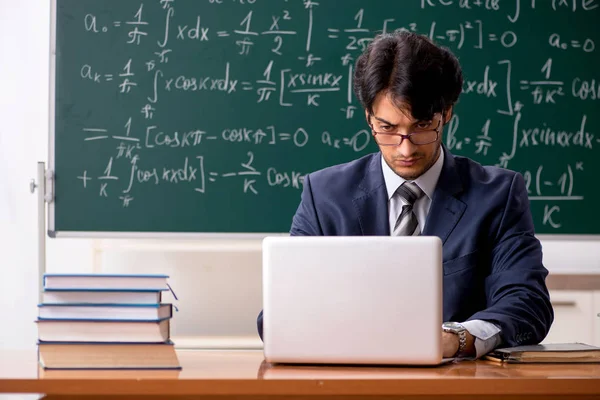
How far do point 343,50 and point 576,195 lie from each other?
1.02 metres

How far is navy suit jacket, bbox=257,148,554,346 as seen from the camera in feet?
5.86

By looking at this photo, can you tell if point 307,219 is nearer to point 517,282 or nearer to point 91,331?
point 517,282

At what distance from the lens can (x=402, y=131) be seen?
1.87 m

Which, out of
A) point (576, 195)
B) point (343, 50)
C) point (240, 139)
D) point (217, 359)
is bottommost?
point (217, 359)

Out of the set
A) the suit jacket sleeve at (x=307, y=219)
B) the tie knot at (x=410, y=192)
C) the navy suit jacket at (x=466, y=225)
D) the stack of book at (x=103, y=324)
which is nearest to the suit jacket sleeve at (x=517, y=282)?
the navy suit jacket at (x=466, y=225)

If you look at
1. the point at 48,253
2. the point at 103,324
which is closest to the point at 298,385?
the point at 103,324

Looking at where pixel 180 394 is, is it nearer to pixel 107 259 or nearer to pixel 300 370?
pixel 300 370

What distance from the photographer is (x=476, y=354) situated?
152 cm

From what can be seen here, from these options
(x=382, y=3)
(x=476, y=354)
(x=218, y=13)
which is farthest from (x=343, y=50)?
(x=476, y=354)

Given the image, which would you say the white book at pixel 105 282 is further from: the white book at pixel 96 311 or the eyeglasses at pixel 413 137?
the eyeglasses at pixel 413 137

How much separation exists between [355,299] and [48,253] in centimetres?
219

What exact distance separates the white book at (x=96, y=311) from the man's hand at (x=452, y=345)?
516 mm

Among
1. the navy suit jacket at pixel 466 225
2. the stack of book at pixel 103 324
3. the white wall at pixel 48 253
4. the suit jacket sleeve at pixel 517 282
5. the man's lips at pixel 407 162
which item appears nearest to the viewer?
the stack of book at pixel 103 324

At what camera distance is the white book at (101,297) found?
1.35 m
